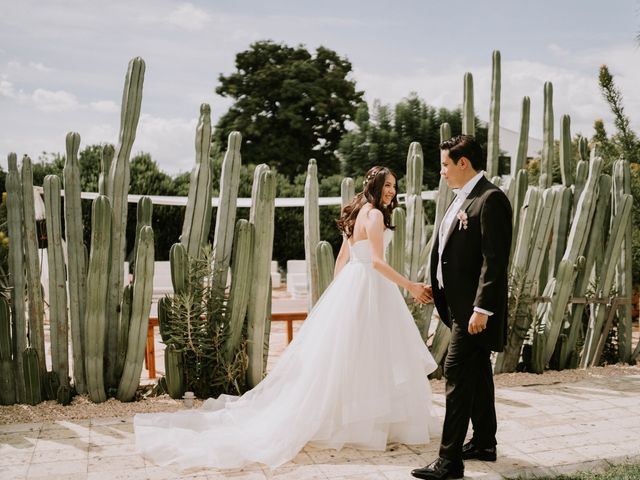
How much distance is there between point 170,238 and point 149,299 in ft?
40.5

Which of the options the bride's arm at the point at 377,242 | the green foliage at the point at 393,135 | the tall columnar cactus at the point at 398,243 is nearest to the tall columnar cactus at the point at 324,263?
the tall columnar cactus at the point at 398,243

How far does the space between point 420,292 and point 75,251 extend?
2680 mm

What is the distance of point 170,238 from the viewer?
56.4 ft

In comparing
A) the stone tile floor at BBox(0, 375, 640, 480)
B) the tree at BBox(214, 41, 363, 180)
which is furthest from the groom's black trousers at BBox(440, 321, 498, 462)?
the tree at BBox(214, 41, 363, 180)

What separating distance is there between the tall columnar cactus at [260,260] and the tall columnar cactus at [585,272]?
2955mm

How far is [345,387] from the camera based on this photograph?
416cm

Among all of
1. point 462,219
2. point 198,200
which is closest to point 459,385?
point 462,219

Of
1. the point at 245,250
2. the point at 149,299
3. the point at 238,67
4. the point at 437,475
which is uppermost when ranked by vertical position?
the point at 238,67

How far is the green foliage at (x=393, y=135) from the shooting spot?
2191 centimetres

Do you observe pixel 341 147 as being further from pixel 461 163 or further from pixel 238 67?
pixel 461 163

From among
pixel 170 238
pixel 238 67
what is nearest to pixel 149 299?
pixel 170 238

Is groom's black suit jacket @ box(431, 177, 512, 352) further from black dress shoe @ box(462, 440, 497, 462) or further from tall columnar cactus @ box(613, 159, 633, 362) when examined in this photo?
tall columnar cactus @ box(613, 159, 633, 362)

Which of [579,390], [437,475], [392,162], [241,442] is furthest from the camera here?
[392,162]

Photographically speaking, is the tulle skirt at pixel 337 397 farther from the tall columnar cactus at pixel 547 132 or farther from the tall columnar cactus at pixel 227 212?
the tall columnar cactus at pixel 547 132
